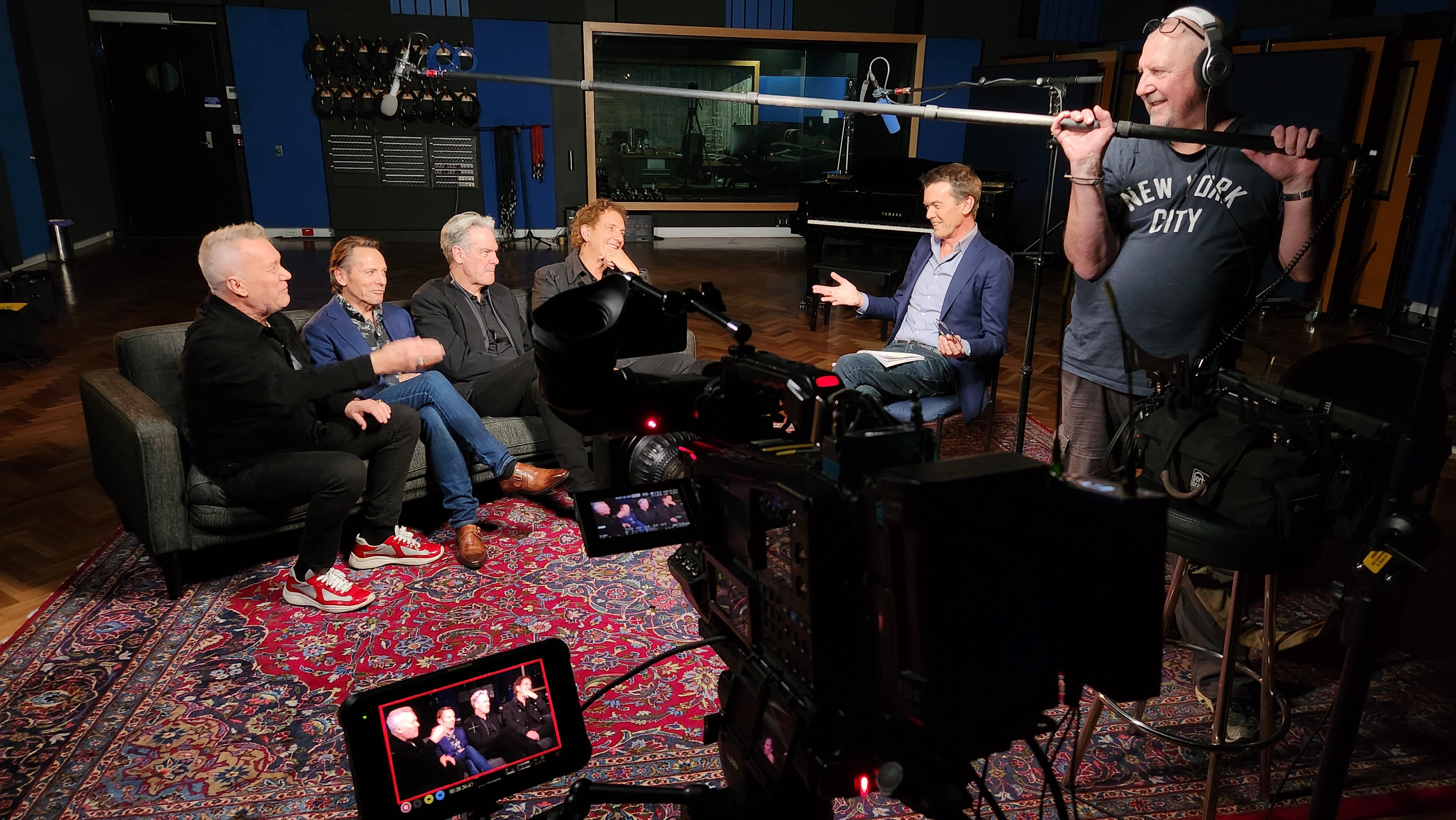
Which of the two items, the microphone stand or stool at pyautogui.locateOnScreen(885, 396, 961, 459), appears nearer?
the microphone stand

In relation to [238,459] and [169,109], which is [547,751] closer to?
[238,459]

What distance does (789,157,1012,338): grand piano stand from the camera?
5.98m

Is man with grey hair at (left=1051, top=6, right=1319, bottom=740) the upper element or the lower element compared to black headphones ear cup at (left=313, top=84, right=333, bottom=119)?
lower

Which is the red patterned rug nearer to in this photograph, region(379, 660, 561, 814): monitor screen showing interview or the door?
region(379, 660, 561, 814): monitor screen showing interview

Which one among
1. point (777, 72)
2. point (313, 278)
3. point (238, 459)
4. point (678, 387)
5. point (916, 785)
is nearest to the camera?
point (916, 785)

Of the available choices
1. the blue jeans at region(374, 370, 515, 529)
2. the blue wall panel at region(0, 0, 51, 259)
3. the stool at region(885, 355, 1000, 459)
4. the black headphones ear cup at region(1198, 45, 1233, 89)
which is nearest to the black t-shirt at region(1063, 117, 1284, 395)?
the black headphones ear cup at region(1198, 45, 1233, 89)

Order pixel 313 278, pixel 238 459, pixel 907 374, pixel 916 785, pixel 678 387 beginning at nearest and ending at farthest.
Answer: pixel 916 785 → pixel 678 387 → pixel 238 459 → pixel 907 374 → pixel 313 278

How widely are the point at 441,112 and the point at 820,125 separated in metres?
4.32

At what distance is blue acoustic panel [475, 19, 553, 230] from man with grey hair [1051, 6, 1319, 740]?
318 inches

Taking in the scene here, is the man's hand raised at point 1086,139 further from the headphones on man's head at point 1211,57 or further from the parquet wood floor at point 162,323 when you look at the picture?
the parquet wood floor at point 162,323

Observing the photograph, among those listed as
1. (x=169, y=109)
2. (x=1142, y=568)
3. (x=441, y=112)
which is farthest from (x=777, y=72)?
(x=1142, y=568)

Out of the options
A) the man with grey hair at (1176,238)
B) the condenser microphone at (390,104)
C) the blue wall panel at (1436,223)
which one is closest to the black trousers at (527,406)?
the man with grey hair at (1176,238)

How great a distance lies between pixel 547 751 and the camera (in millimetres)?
1235

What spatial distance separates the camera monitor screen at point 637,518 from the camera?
1198 millimetres
